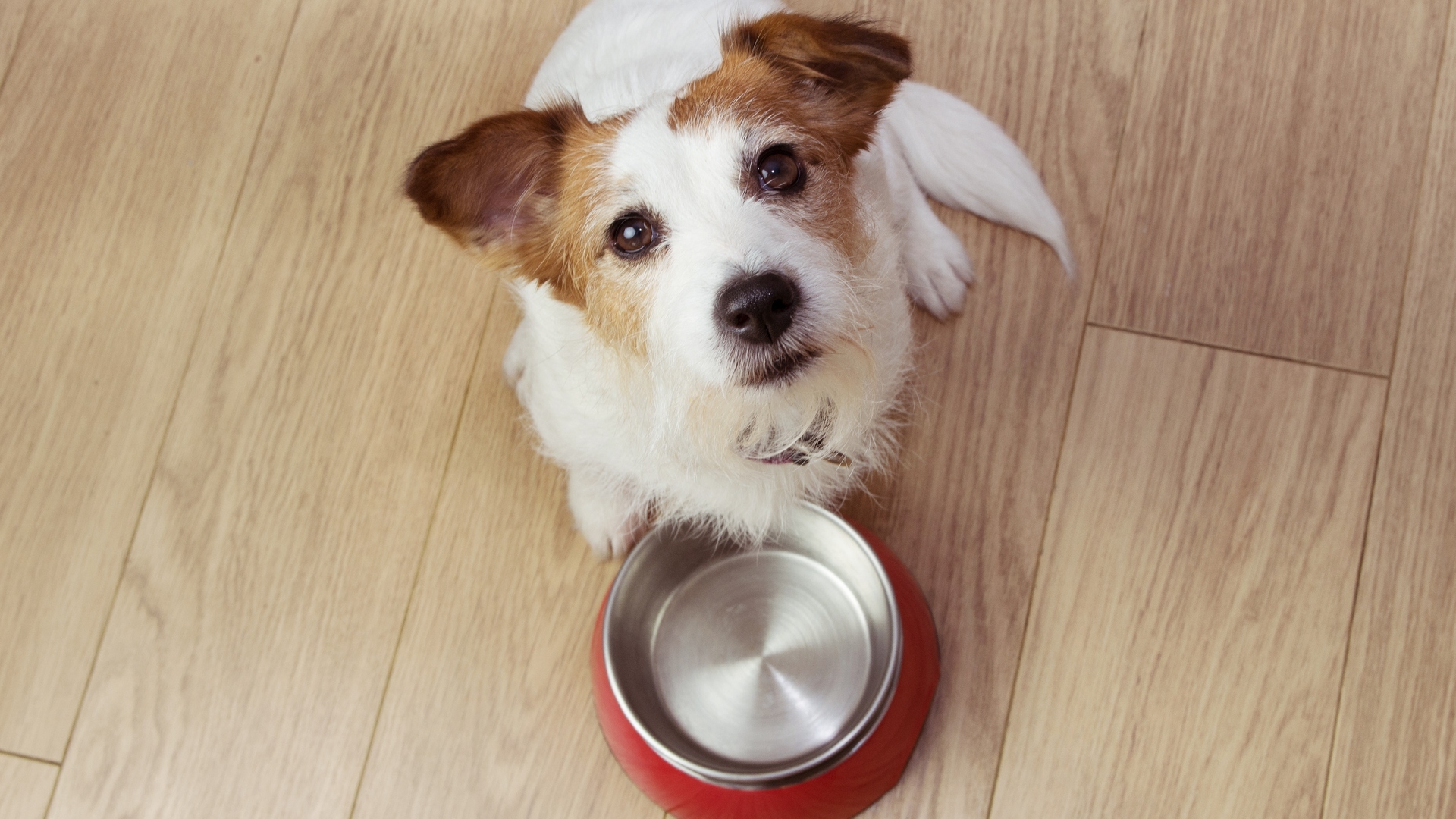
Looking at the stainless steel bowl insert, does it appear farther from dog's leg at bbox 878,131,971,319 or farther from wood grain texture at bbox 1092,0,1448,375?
wood grain texture at bbox 1092,0,1448,375

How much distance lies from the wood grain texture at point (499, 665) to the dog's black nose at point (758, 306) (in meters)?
0.79

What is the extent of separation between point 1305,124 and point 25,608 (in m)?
2.50

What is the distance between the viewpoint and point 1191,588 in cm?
175

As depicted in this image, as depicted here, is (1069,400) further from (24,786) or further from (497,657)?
(24,786)

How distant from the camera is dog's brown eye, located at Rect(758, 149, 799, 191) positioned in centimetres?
121

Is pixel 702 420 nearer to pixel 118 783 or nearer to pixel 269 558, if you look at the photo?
pixel 269 558

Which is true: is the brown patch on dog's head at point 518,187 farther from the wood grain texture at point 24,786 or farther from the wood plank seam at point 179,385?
the wood grain texture at point 24,786

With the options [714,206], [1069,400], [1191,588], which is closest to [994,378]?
[1069,400]

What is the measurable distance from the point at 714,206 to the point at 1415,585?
141cm

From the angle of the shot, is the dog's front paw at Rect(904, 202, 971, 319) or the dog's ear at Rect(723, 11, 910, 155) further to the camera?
the dog's front paw at Rect(904, 202, 971, 319)

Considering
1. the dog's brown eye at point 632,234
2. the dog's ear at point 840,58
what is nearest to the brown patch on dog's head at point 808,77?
the dog's ear at point 840,58

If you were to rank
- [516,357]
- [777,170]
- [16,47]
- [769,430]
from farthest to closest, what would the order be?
[16,47] < [516,357] < [769,430] < [777,170]

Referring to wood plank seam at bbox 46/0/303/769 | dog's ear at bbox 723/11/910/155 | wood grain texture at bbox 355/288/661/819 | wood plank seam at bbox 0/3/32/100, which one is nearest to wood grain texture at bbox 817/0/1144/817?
wood grain texture at bbox 355/288/661/819

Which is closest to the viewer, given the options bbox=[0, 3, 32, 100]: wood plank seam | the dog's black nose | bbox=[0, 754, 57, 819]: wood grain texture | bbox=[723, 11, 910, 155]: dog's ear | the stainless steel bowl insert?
the dog's black nose
